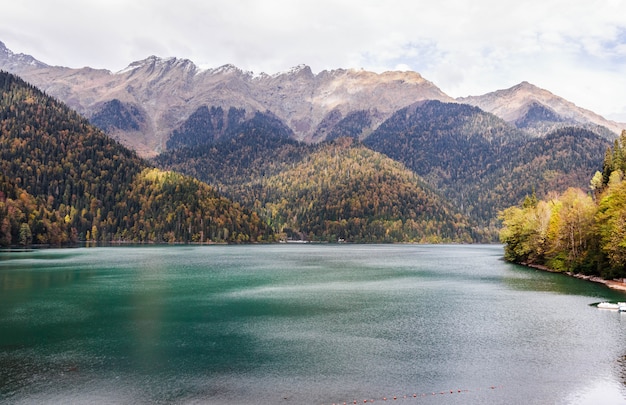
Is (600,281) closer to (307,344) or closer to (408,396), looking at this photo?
(307,344)

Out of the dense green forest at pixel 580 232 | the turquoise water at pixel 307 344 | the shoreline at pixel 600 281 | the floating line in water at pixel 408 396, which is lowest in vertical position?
the floating line in water at pixel 408 396

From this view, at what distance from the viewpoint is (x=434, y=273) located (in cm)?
11988

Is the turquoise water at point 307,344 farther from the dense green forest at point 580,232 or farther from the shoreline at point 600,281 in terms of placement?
the dense green forest at point 580,232

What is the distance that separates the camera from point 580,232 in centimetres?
10581

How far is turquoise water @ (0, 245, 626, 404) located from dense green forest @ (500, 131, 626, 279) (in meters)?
8.51

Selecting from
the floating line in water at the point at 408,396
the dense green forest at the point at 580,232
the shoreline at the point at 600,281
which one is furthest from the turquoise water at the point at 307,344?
the dense green forest at the point at 580,232

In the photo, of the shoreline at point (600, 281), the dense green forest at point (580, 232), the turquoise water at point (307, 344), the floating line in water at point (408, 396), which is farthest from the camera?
the dense green forest at point (580, 232)

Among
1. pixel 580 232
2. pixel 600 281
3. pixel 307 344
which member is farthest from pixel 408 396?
pixel 580 232

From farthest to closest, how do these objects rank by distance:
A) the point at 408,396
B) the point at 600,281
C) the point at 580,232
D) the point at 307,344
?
the point at 580,232, the point at 600,281, the point at 307,344, the point at 408,396

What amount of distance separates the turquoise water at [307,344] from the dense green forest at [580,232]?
8.51 meters

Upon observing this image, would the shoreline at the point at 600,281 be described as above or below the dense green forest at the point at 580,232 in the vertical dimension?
below

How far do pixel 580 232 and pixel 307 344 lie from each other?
81.1m

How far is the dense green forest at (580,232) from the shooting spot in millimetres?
87750

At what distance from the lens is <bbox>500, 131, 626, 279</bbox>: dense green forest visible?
288 feet
